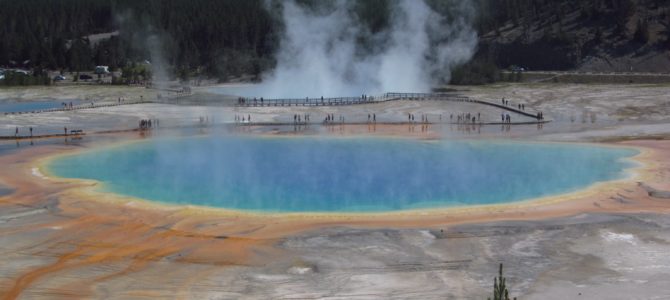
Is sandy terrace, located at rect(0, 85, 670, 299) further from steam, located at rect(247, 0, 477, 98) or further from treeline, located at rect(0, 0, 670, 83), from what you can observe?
treeline, located at rect(0, 0, 670, 83)

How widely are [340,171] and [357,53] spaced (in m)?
37.3

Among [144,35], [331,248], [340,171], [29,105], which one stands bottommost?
[331,248]

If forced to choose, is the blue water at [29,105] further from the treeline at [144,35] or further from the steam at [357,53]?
the treeline at [144,35]

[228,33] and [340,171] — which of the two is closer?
[340,171]

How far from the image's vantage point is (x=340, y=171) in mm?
25891

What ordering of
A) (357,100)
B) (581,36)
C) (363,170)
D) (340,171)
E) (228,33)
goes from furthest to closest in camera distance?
(228,33), (581,36), (357,100), (363,170), (340,171)

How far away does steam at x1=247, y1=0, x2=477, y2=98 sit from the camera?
58.3 metres

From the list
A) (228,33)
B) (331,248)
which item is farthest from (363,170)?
(228,33)

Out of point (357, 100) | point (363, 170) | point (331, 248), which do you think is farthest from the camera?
point (357, 100)

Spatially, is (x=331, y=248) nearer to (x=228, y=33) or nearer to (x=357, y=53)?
(x=357, y=53)

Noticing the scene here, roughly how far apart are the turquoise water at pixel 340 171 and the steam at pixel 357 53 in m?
23.6

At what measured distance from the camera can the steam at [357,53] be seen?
58.3 m

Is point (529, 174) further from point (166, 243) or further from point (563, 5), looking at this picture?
point (563, 5)

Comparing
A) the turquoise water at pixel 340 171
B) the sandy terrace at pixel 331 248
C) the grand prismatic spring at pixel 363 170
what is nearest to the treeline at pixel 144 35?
the grand prismatic spring at pixel 363 170
